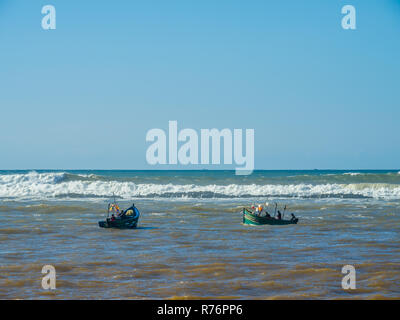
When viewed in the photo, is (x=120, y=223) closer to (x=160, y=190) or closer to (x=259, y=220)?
(x=259, y=220)

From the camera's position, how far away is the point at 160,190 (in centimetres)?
5944

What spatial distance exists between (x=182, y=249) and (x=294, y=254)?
12.8ft

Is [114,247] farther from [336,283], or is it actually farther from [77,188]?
[77,188]

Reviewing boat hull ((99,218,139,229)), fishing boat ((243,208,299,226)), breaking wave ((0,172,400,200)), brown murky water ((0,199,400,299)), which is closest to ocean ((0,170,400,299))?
brown murky water ((0,199,400,299))

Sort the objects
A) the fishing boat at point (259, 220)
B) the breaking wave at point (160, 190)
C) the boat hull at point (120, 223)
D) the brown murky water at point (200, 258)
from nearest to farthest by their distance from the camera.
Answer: the brown murky water at point (200, 258), the boat hull at point (120, 223), the fishing boat at point (259, 220), the breaking wave at point (160, 190)

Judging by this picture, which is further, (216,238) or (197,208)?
(197,208)

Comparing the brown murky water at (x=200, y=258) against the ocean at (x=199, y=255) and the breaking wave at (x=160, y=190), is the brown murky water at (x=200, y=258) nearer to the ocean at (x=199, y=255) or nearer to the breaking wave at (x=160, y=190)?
the ocean at (x=199, y=255)

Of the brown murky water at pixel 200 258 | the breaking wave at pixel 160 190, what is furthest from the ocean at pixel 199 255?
the breaking wave at pixel 160 190

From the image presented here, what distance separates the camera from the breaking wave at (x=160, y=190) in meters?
53.6

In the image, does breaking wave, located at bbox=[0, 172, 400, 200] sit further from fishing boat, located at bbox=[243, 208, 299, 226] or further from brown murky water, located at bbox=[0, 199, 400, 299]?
fishing boat, located at bbox=[243, 208, 299, 226]

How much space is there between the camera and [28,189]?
60844 mm

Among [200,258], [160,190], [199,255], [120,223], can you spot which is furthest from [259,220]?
[160,190]
